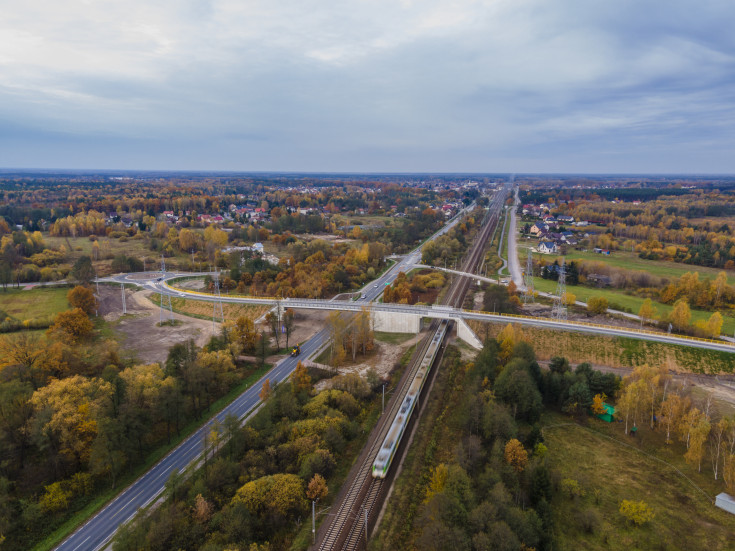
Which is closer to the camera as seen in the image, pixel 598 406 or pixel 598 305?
pixel 598 406

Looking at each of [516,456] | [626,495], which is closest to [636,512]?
[626,495]

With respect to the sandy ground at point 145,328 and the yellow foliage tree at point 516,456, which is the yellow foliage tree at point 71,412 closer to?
the sandy ground at point 145,328

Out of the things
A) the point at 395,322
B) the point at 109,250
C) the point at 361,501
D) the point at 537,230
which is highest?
the point at 537,230

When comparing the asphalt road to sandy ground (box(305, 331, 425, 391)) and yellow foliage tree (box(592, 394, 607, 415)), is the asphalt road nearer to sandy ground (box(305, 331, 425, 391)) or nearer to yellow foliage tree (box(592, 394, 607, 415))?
sandy ground (box(305, 331, 425, 391))

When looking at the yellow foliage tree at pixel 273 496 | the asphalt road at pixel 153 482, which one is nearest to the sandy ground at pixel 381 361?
the asphalt road at pixel 153 482

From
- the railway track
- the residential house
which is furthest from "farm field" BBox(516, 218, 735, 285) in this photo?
the railway track

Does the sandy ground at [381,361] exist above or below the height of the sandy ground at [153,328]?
below

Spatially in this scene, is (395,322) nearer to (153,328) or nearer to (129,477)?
(153,328)
